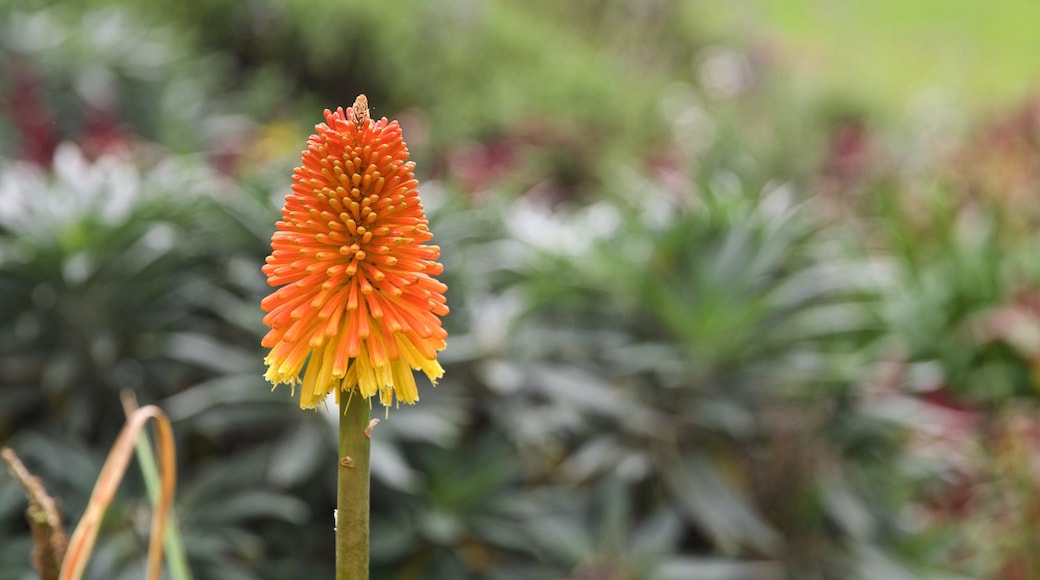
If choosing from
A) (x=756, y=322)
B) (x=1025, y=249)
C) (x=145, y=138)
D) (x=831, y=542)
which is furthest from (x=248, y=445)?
(x=1025, y=249)

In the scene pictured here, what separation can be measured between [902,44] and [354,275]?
1640 centimetres

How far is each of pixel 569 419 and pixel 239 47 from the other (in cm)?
525

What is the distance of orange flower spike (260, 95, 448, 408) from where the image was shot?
809 mm

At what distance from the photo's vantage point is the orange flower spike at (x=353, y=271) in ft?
2.65

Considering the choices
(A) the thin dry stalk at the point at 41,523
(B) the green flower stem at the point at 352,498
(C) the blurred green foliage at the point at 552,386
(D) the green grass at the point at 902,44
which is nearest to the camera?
(B) the green flower stem at the point at 352,498

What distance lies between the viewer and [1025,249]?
214 inches

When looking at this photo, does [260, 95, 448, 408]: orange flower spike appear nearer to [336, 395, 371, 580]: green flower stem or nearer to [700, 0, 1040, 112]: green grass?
[336, 395, 371, 580]: green flower stem

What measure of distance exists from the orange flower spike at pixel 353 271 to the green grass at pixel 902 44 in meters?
10.9

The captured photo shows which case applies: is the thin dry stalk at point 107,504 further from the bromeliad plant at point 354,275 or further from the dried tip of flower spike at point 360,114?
the dried tip of flower spike at point 360,114

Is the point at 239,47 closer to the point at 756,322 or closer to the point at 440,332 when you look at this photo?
the point at 756,322

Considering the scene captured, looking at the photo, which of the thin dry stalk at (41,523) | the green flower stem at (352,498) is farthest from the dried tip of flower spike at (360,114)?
the thin dry stalk at (41,523)

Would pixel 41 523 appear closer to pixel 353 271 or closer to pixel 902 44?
pixel 353 271

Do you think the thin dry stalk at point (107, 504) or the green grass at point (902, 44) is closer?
the thin dry stalk at point (107, 504)

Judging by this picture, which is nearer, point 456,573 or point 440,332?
point 440,332
